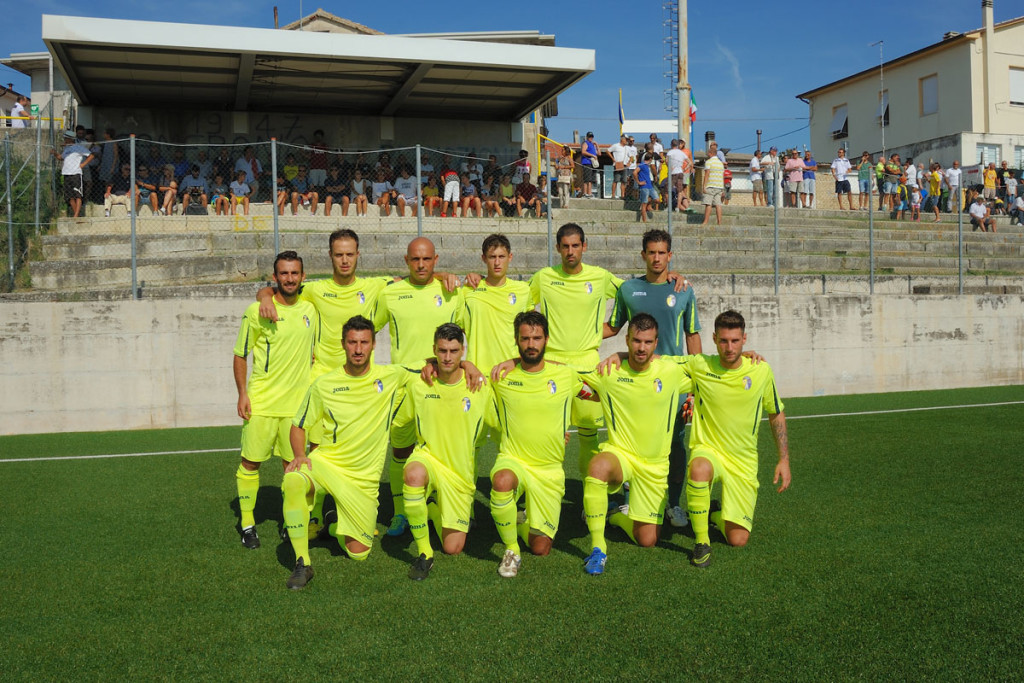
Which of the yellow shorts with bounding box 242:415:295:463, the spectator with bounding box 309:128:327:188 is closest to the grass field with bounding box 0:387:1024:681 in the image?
the yellow shorts with bounding box 242:415:295:463

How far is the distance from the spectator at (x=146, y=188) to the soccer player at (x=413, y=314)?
1020cm

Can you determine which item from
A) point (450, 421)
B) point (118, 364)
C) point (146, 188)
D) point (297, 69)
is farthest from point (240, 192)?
point (450, 421)

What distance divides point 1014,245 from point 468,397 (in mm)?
19468

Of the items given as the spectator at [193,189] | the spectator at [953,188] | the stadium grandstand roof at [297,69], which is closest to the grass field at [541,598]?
the spectator at [193,189]

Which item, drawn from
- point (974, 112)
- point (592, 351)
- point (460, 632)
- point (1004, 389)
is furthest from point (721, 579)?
point (974, 112)

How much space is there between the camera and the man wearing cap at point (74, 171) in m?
15.4

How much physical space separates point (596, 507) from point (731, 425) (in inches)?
46.8

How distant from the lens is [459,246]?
15.5m

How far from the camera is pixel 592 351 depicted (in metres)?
6.93

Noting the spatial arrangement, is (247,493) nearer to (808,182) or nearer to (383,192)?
(383,192)

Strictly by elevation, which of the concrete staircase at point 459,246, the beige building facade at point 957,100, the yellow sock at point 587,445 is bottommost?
the yellow sock at point 587,445

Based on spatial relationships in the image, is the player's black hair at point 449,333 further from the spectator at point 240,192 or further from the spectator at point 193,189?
the spectator at point 193,189

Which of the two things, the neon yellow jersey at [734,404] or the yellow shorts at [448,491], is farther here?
the neon yellow jersey at [734,404]

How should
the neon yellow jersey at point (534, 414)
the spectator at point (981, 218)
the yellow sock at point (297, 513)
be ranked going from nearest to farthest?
the yellow sock at point (297, 513), the neon yellow jersey at point (534, 414), the spectator at point (981, 218)
